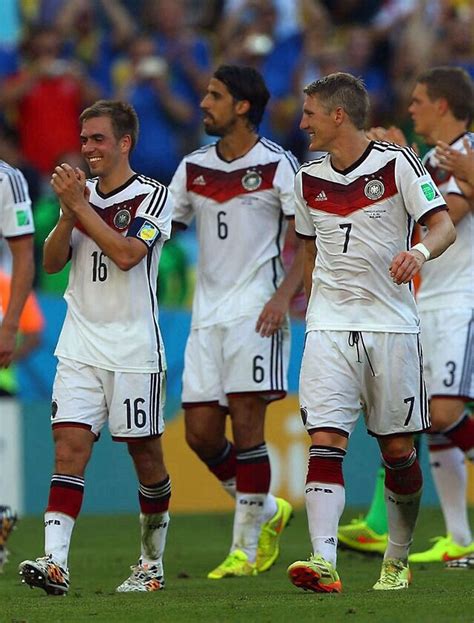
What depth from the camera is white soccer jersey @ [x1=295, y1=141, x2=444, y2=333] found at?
6.74 meters

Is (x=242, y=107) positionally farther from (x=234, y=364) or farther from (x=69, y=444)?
(x=69, y=444)

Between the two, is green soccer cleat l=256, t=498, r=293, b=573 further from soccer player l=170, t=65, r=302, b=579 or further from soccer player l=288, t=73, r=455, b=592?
soccer player l=288, t=73, r=455, b=592

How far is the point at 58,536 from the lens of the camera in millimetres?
6812

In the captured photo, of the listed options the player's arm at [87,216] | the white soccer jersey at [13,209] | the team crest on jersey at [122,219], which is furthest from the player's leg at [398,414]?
the white soccer jersey at [13,209]

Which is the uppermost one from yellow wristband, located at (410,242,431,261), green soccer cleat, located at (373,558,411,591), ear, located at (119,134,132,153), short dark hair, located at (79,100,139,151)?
short dark hair, located at (79,100,139,151)

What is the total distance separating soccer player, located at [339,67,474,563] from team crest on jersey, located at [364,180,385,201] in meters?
1.69

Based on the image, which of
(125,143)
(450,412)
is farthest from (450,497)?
(125,143)

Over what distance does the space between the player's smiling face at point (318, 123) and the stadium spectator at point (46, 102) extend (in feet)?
25.4

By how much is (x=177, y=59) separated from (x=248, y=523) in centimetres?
764

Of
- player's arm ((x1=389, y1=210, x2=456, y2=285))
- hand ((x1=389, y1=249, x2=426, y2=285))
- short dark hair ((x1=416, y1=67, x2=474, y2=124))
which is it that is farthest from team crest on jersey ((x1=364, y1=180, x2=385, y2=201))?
short dark hair ((x1=416, y1=67, x2=474, y2=124))

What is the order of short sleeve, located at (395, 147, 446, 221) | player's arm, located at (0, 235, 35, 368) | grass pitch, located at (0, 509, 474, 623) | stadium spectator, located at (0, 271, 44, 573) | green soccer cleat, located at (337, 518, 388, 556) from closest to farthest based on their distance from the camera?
1. grass pitch, located at (0, 509, 474, 623)
2. short sleeve, located at (395, 147, 446, 221)
3. player's arm, located at (0, 235, 35, 368)
4. green soccer cleat, located at (337, 518, 388, 556)
5. stadium spectator, located at (0, 271, 44, 573)

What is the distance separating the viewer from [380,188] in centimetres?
675

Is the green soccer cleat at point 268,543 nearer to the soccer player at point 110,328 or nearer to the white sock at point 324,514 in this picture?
the soccer player at point 110,328

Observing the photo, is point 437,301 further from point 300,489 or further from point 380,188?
point 300,489
